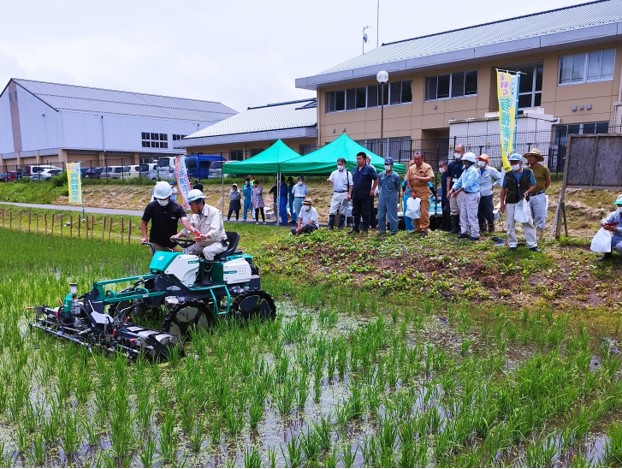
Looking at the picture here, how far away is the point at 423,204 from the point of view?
10438mm

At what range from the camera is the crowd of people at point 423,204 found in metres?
6.50

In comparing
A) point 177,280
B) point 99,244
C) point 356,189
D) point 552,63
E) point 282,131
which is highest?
point 552,63

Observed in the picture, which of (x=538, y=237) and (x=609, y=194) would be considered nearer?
(x=538, y=237)

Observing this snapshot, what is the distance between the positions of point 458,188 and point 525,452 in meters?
6.72

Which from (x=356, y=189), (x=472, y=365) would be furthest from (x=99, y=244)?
(x=472, y=365)

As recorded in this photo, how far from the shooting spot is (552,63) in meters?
20.7

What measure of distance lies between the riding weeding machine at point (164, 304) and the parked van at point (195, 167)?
23913 millimetres

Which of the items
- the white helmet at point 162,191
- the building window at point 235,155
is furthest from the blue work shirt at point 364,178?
the building window at point 235,155

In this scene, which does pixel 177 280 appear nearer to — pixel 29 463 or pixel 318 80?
pixel 29 463

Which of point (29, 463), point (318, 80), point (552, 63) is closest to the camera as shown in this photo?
point (29, 463)

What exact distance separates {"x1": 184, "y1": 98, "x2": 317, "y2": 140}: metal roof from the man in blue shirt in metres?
18.8

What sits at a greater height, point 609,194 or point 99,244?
point 609,194

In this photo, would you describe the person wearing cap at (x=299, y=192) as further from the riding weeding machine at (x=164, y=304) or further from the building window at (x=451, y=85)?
the building window at (x=451, y=85)

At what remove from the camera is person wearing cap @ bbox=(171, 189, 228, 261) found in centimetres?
620
